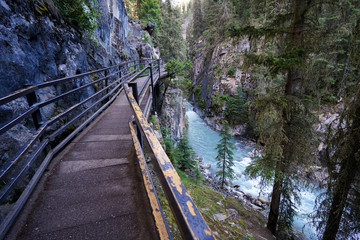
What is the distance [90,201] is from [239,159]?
1832 centimetres

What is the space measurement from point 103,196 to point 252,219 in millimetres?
8235

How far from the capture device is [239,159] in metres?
18.2

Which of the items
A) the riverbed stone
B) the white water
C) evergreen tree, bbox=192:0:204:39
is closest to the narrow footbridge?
the riverbed stone

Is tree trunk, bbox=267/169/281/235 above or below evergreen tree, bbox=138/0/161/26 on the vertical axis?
below

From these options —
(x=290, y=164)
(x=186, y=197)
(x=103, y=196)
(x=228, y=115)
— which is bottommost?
(x=228, y=115)

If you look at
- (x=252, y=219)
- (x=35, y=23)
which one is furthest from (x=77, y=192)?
(x=252, y=219)

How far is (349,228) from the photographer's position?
5652 mm

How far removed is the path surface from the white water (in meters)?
7.01

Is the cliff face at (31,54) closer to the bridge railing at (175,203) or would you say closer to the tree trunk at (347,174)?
the bridge railing at (175,203)

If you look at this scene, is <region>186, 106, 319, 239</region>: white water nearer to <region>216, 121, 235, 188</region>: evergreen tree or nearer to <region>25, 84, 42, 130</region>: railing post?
<region>216, 121, 235, 188</region>: evergreen tree

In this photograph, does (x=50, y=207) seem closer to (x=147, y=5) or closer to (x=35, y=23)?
(x=35, y=23)

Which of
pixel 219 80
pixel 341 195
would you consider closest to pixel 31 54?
pixel 341 195

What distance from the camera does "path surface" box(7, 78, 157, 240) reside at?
1564 mm

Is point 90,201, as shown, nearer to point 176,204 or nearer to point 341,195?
point 176,204
